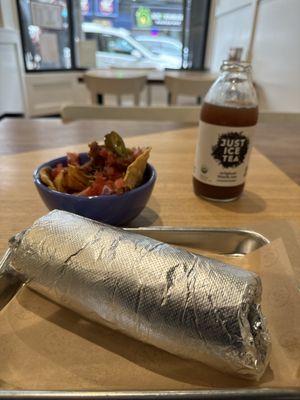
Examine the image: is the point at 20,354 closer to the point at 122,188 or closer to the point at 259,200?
the point at 122,188

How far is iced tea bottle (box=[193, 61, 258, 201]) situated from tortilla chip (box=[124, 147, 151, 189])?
11 centimetres

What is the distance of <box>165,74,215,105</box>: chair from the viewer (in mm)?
2025

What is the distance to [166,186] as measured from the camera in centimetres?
62

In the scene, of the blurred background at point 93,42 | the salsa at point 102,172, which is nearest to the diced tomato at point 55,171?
the salsa at point 102,172

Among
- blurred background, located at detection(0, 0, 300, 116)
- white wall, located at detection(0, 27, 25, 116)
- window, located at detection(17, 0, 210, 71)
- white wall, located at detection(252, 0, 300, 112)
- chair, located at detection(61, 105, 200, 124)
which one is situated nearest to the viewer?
chair, located at detection(61, 105, 200, 124)

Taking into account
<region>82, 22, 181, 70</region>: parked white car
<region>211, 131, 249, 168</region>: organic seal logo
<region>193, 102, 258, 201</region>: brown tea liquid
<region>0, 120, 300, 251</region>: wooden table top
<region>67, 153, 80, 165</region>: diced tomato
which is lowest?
<region>0, 120, 300, 251</region>: wooden table top

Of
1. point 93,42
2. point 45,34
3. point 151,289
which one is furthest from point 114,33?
point 151,289

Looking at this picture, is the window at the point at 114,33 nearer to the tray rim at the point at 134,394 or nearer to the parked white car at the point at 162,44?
the parked white car at the point at 162,44

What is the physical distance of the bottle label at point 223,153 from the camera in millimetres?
478

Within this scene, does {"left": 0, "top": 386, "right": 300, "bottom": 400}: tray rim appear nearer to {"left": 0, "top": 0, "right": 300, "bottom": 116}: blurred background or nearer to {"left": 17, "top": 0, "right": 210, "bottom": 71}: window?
{"left": 0, "top": 0, "right": 300, "bottom": 116}: blurred background

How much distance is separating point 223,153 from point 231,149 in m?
0.01

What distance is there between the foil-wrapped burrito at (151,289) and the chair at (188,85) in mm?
1910

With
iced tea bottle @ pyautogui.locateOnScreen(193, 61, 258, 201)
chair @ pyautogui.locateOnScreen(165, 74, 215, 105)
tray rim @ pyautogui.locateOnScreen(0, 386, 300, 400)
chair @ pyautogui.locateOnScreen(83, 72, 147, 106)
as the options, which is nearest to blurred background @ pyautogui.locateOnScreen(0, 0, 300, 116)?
chair @ pyautogui.locateOnScreen(165, 74, 215, 105)

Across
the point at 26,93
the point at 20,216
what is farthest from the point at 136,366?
the point at 26,93
